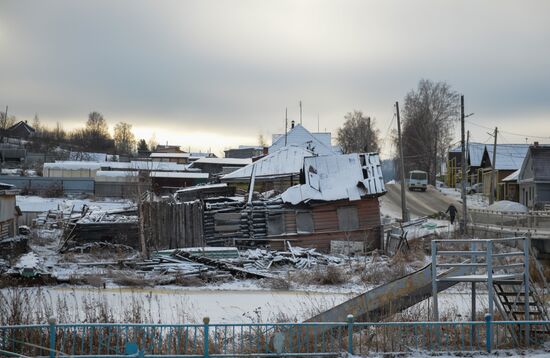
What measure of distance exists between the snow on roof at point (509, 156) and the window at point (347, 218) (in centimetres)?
3463

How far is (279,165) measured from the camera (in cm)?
3641

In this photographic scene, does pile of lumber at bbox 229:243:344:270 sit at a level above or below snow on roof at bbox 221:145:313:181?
below

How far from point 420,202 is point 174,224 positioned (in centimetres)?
3259

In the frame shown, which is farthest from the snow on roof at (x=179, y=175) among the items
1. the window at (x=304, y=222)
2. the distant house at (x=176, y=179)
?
the window at (x=304, y=222)

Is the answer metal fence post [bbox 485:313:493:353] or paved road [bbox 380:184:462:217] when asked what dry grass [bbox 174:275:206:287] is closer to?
metal fence post [bbox 485:313:493:353]

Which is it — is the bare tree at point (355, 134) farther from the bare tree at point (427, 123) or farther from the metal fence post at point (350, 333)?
the metal fence post at point (350, 333)

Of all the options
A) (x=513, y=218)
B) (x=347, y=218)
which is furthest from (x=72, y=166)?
(x=513, y=218)

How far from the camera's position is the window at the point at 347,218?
31609mm

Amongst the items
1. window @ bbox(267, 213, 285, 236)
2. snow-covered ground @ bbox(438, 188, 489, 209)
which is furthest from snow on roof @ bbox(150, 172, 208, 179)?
window @ bbox(267, 213, 285, 236)

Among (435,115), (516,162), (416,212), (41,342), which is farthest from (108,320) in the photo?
(435,115)

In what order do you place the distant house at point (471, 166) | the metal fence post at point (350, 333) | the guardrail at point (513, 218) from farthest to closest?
the distant house at point (471, 166)
the guardrail at point (513, 218)
the metal fence post at point (350, 333)

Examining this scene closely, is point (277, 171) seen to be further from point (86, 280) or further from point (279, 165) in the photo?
point (86, 280)

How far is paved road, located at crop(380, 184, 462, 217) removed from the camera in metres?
50.7

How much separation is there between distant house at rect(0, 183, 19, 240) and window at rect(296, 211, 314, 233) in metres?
14.3
